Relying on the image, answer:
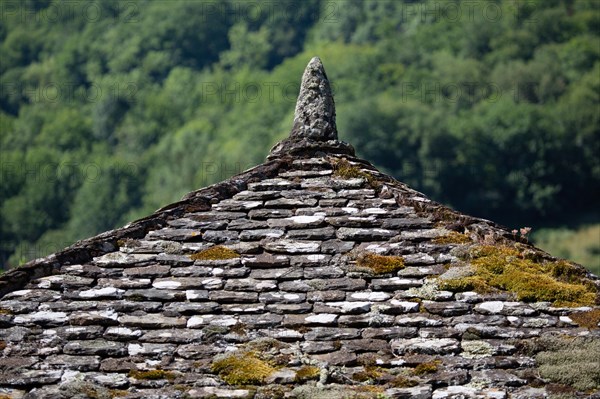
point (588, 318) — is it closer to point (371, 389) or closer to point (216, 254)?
point (371, 389)

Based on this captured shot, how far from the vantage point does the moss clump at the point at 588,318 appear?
33.9ft

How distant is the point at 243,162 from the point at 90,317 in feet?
331

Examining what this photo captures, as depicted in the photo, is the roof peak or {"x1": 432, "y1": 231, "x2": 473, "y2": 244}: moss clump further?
the roof peak

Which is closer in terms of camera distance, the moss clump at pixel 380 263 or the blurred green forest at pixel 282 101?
the moss clump at pixel 380 263

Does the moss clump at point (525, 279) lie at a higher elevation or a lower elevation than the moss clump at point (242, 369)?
higher

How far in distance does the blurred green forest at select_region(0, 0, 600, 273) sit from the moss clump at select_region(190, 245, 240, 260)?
60.9 metres

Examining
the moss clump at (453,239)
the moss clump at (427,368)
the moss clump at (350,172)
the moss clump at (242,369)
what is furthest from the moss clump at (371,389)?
the moss clump at (350,172)

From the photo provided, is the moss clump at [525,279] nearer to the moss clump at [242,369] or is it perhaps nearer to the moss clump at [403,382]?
the moss clump at [403,382]

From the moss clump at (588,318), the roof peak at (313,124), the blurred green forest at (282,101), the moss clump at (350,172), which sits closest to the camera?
the moss clump at (588,318)

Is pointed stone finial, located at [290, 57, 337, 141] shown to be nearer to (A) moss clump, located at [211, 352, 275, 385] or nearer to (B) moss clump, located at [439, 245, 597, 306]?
(B) moss clump, located at [439, 245, 597, 306]

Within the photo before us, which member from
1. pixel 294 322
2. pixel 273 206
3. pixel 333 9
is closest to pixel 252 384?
pixel 294 322

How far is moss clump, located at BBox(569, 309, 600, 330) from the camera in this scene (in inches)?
407

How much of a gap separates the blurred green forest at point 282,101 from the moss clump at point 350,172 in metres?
59.9

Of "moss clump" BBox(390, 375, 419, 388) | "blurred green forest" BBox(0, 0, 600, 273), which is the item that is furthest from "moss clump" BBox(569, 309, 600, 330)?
"blurred green forest" BBox(0, 0, 600, 273)
